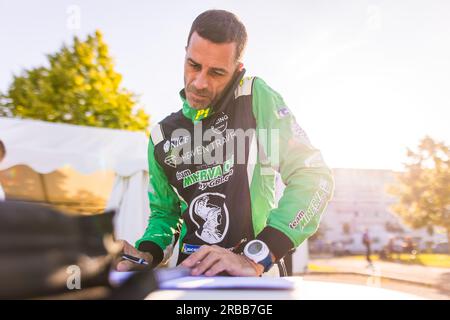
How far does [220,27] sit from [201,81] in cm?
14

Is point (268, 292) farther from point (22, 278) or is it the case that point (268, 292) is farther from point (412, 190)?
point (412, 190)

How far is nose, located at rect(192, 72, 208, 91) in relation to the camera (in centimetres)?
99

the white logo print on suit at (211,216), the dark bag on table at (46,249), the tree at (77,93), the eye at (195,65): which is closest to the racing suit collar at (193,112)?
the eye at (195,65)

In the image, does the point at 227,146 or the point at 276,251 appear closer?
the point at 276,251

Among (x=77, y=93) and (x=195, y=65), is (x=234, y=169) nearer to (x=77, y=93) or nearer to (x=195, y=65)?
(x=195, y=65)

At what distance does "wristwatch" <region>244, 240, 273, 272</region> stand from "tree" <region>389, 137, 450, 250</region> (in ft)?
48.6

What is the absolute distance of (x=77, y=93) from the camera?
29.8 ft

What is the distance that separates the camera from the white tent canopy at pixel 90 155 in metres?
4.37

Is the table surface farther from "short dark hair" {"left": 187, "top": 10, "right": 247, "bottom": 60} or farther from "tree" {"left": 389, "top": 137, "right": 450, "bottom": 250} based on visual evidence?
"tree" {"left": 389, "top": 137, "right": 450, "bottom": 250}

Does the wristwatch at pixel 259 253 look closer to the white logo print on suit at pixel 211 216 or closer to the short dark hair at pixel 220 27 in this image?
the white logo print on suit at pixel 211 216

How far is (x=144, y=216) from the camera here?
192 inches

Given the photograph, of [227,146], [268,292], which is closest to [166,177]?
[227,146]

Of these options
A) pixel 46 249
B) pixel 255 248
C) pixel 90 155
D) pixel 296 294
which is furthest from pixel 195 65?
pixel 90 155

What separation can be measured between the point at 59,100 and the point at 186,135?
8692 mm
